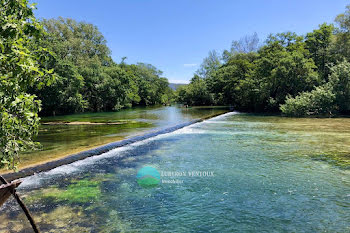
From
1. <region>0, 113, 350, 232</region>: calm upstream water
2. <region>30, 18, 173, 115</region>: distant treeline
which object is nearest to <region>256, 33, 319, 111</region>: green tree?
<region>0, 113, 350, 232</region>: calm upstream water

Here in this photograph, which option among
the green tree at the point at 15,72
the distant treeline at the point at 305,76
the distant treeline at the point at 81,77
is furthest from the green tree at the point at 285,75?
the green tree at the point at 15,72

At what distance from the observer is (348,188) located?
Answer: 8102 mm

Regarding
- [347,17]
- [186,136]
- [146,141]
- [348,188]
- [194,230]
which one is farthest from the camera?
[347,17]

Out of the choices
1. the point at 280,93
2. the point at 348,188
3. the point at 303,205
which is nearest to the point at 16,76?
the point at 303,205

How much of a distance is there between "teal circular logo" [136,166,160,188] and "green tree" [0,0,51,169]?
4816 millimetres

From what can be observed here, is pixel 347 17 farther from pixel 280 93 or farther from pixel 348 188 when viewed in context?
pixel 348 188

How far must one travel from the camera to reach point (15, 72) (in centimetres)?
400

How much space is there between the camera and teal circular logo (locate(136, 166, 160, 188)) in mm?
8908

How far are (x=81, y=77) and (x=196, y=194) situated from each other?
1590 inches

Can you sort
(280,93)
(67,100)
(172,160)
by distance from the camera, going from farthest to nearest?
(67,100)
(280,93)
(172,160)

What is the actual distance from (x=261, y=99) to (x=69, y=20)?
2261 inches

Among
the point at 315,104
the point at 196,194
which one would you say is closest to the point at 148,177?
the point at 196,194

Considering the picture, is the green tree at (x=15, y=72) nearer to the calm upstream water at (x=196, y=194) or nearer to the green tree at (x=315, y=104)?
the calm upstream water at (x=196, y=194)

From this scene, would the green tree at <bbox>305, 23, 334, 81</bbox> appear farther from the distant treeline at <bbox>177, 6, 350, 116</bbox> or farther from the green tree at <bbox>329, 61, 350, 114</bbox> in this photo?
the green tree at <bbox>329, 61, 350, 114</bbox>
